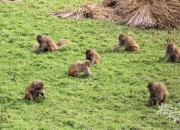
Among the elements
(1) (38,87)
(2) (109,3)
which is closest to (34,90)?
(1) (38,87)

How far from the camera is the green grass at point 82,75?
30.2 ft

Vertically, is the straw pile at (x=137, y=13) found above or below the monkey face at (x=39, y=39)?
above

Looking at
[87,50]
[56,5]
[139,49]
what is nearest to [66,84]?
[87,50]

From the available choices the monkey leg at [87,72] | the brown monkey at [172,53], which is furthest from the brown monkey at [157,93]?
the brown monkey at [172,53]

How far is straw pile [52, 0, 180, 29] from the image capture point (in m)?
14.6

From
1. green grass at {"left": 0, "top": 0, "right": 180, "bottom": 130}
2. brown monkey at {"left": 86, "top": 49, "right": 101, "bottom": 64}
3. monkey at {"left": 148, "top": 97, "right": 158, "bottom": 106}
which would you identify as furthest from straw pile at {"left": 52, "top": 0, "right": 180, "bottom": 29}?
monkey at {"left": 148, "top": 97, "right": 158, "bottom": 106}

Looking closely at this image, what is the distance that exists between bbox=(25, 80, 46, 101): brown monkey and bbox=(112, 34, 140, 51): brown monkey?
3.43 metres

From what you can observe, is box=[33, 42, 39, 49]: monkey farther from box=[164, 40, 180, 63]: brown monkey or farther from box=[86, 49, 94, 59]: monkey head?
box=[164, 40, 180, 63]: brown monkey

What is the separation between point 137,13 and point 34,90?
234 inches

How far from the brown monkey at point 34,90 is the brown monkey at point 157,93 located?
2.00m

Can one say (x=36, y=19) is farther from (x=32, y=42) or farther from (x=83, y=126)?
(x=83, y=126)

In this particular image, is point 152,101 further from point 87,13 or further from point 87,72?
point 87,13

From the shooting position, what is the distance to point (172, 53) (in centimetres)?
1198

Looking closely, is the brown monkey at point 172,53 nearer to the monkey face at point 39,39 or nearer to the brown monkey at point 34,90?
the monkey face at point 39,39
